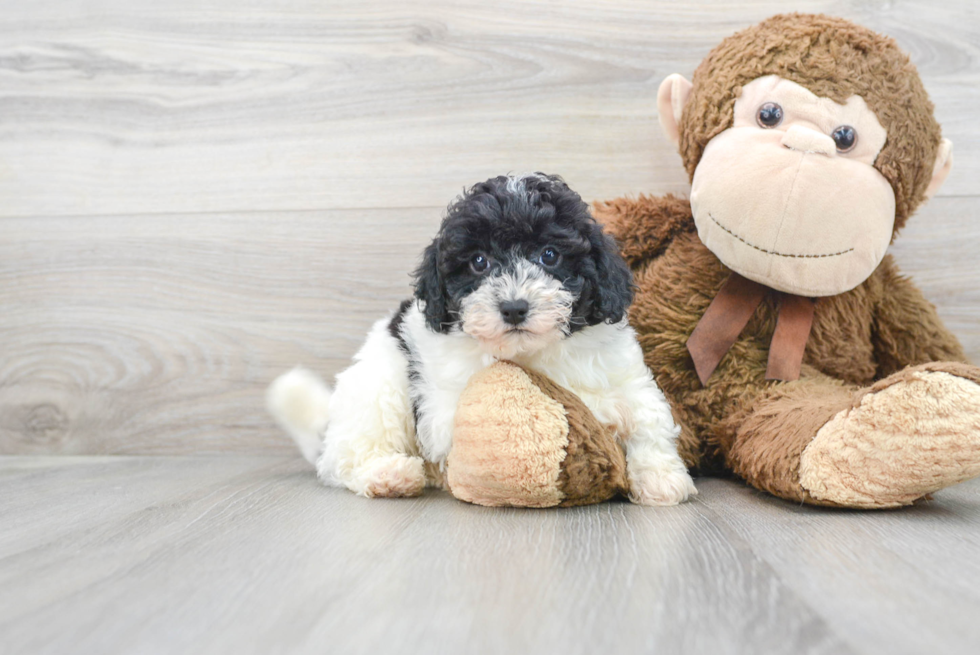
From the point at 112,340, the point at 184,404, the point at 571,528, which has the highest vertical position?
the point at 571,528

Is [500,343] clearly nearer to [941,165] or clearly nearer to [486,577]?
[486,577]

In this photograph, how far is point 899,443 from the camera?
1095 mm

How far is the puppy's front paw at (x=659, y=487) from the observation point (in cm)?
127

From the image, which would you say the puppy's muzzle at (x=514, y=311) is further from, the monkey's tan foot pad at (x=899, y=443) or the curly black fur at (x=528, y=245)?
the monkey's tan foot pad at (x=899, y=443)

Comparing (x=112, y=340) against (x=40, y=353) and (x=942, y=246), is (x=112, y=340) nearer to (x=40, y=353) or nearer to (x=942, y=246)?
(x=40, y=353)

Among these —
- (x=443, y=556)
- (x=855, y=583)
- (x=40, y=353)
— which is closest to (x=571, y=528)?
(x=443, y=556)

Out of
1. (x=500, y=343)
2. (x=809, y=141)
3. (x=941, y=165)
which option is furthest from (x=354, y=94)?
(x=941, y=165)

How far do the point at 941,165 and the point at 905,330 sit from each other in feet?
1.17

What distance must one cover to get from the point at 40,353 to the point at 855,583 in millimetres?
2070

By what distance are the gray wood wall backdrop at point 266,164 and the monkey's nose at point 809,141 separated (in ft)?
1.62

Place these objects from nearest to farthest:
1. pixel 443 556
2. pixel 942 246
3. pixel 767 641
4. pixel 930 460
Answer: pixel 767 641 → pixel 443 556 → pixel 930 460 → pixel 942 246

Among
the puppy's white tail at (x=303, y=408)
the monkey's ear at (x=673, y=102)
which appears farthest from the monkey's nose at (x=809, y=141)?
the puppy's white tail at (x=303, y=408)

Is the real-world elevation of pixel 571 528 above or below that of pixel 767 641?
below

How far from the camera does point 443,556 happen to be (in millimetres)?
974
